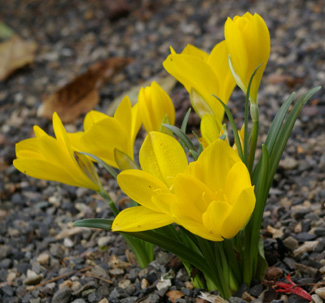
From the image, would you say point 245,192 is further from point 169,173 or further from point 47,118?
point 47,118

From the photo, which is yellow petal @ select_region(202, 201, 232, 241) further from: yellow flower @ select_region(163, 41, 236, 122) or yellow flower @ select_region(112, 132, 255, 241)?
yellow flower @ select_region(163, 41, 236, 122)

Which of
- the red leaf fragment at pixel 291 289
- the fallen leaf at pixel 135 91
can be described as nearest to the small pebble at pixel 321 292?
the red leaf fragment at pixel 291 289

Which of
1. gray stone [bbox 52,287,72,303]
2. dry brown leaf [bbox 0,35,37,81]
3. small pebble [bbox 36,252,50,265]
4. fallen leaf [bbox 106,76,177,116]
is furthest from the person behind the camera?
dry brown leaf [bbox 0,35,37,81]

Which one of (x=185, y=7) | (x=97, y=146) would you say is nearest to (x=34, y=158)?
(x=97, y=146)

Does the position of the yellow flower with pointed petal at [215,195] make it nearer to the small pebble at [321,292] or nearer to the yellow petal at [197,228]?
the yellow petal at [197,228]

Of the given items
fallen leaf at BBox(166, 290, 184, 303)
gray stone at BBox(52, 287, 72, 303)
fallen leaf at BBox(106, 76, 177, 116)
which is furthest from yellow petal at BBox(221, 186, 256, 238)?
fallen leaf at BBox(106, 76, 177, 116)

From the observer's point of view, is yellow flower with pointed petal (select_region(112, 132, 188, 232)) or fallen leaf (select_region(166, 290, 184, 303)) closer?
yellow flower with pointed petal (select_region(112, 132, 188, 232))

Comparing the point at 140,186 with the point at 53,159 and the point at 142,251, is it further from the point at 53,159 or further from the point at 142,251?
the point at 142,251
